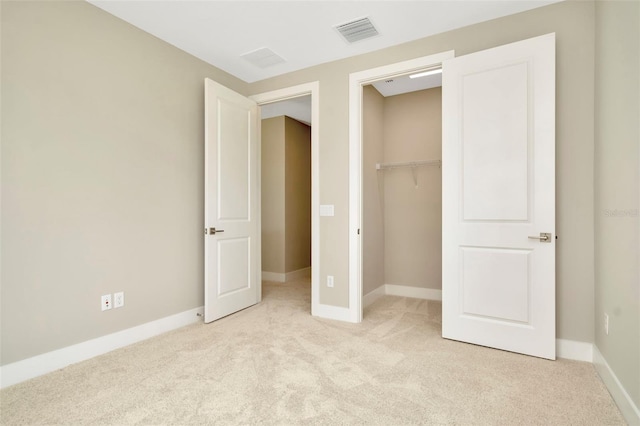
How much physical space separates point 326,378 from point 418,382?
22.5 inches

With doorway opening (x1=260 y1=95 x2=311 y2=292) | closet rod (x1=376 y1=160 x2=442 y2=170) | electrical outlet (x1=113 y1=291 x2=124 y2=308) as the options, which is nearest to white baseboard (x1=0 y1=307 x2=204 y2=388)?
electrical outlet (x1=113 y1=291 x2=124 y2=308)

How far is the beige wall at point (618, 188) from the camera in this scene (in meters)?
1.64

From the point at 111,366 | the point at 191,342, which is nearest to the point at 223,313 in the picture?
the point at 191,342

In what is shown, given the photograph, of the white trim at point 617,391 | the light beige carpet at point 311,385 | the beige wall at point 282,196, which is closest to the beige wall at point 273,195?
the beige wall at point 282,196

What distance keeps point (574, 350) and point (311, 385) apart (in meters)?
1.94

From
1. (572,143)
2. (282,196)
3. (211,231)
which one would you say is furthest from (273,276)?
(572,143)

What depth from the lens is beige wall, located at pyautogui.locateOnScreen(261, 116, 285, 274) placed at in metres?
5.49

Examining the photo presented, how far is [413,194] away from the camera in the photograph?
14.3 ft

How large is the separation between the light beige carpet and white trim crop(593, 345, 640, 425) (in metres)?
0.05

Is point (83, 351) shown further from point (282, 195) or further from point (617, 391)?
point (282, 195)

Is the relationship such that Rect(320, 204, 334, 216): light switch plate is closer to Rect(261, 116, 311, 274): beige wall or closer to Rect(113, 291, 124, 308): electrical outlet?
Rect(113, 291, 124, 308): electrical outlet

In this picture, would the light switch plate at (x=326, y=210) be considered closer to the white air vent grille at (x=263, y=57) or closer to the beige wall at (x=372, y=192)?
the beige wall at (x=372, y=192)

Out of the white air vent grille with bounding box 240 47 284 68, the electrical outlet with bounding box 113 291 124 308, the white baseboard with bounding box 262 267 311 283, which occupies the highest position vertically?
the white air vent grille with bounding box 240 47 284 68

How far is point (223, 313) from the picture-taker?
11.0ft
